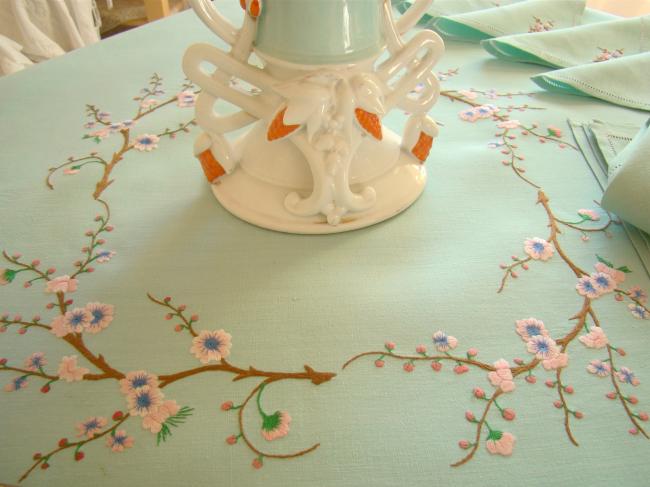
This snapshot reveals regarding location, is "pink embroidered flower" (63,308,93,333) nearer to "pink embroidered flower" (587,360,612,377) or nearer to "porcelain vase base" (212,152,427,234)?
"porcelain vase base" (212,152,427,234)

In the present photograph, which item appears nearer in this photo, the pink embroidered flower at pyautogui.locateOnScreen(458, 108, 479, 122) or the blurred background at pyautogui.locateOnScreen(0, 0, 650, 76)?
the pink embroidered flower at pyautogui.locateOnScreen(458, 108, 479, 122)

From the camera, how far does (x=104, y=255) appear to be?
55 cm

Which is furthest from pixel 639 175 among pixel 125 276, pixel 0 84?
pixel 0 84

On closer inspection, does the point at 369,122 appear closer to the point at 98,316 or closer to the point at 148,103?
the point at 98,316

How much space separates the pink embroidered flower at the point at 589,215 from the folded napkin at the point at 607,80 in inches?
11.0

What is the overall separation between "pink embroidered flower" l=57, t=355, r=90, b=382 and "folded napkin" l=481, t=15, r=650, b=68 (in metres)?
0.79

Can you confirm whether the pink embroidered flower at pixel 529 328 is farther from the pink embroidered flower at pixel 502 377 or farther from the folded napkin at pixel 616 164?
the folded napkin at pixel 616 164

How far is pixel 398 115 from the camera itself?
809mm

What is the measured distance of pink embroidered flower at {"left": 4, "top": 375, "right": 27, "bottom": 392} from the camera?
0.43m

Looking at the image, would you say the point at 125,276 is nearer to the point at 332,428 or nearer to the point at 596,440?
the point at 332,428

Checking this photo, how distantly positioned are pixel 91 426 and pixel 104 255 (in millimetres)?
204

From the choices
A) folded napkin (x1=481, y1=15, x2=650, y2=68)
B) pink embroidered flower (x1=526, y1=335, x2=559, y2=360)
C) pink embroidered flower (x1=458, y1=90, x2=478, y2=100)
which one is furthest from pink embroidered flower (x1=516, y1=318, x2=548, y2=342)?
folded napkin (x1=481, y1=15, x2=650, y2=68)

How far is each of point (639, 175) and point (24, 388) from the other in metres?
0.61

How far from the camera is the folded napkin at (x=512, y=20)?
937 millimetres
